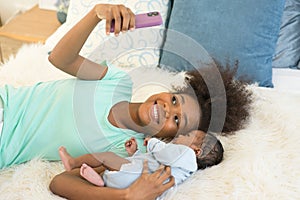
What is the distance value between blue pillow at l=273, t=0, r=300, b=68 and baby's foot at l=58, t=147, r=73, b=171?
101cm

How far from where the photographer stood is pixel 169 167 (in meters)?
1.05

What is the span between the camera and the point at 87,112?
1213 millimetres

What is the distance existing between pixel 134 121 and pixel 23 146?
1.07ft

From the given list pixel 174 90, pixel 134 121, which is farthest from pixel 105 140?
pixel 174 90

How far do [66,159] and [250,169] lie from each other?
48 cm

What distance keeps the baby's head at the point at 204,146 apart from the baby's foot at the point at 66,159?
0.29 m

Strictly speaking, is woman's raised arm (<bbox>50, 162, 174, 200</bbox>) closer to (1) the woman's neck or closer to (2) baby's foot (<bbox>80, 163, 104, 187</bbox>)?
(2) baby's foot (<bbox>80, 163, 104, 187</bbox>)

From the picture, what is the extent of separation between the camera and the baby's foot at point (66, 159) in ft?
3.63

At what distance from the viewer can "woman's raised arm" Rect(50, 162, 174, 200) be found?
989mm

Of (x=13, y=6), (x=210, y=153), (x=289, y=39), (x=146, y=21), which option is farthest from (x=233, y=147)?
(x=13, y=6)

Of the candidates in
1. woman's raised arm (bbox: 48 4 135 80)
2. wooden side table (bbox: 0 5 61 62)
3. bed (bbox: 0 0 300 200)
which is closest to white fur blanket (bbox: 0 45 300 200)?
bed (bbox: 0 0 300 200)

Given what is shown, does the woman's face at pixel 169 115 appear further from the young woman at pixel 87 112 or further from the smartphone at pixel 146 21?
the smartphone at pixel 146 21

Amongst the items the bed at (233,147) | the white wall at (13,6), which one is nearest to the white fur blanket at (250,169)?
the bed at (233,147)

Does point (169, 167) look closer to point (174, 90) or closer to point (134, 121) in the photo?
point (134, 121)
